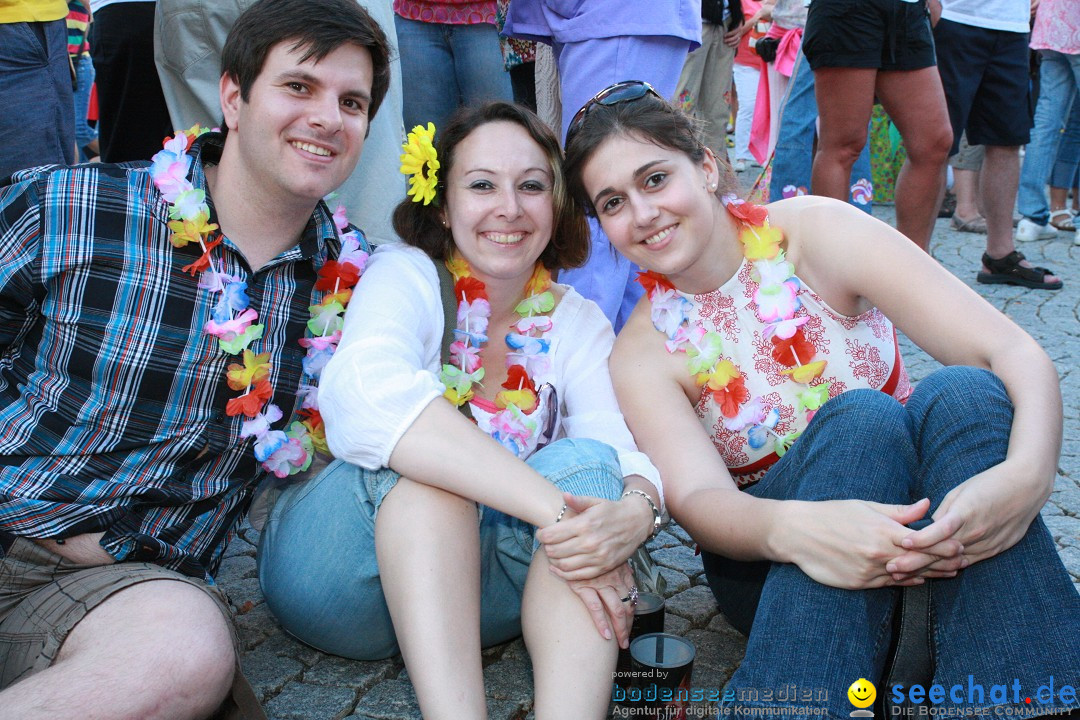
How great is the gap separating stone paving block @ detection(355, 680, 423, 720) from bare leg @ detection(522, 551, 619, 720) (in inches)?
16.1

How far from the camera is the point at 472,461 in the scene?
6.79ft

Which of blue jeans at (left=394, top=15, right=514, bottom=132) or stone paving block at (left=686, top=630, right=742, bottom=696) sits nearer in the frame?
stone paving block at (left=686, top=630, right=742, bottom=696)

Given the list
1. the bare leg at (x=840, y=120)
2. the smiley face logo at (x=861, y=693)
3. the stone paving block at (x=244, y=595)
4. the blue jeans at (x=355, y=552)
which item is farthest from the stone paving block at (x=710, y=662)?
the bare leg at (x=840, y=120)

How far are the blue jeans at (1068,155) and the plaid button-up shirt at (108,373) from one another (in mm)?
7301

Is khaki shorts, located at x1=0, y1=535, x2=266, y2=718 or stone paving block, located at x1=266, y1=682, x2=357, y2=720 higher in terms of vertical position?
khaki shorts, located at x1=0, y1=535, x2=266, y2=718

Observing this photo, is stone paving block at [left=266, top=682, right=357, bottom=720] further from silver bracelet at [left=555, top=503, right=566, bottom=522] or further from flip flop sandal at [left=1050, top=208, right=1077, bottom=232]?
flip flop sandal at [left=1050, top=208, right=1077, bottom=232]

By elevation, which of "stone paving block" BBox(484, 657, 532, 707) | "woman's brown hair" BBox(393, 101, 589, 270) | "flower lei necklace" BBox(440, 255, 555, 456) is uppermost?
"woman's brown hair" BBox(393, 101, 589, 270)

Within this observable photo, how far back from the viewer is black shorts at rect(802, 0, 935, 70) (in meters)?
4.28

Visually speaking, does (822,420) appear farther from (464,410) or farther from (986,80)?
(986,80)

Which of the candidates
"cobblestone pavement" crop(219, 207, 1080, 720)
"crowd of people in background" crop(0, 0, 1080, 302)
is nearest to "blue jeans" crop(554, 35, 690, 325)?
"crowd of people in background" crop(0, 0, 1080, 302)

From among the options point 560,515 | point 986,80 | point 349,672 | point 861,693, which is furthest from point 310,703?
point 986,80

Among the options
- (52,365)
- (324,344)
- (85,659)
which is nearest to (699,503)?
(324,344)

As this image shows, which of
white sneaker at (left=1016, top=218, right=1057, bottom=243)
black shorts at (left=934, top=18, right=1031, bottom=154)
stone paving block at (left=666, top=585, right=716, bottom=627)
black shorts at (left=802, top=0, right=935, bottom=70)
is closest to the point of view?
stone paving block at (left=666, top=585, right=716, bottom=627)

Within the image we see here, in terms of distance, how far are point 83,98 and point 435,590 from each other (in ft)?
23.8
